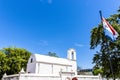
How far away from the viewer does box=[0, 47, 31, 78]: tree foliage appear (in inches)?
1904

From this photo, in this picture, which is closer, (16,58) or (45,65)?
(45,65)

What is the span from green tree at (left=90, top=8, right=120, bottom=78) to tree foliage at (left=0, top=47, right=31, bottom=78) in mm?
26662

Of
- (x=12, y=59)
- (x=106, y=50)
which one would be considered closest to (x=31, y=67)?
(x=12, y=59)

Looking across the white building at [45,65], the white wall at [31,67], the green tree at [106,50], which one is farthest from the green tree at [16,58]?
the green tree at [106,50]

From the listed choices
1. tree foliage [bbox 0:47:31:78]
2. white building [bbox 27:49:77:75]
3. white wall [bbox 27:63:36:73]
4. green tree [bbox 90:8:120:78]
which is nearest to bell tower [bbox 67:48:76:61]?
white building [bbox 27:49:77:75]

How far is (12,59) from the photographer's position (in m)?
50.5

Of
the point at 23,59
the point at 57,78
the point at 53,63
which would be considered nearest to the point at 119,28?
the point at 57,78

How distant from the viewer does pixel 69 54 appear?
52.1 m

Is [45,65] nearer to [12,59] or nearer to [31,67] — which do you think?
[31,67]

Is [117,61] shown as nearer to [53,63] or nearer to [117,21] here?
[117,21]

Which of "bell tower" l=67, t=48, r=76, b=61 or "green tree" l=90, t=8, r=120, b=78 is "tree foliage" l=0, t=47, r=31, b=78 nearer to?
"bell tower" l=67, t=48, r=76, b=61

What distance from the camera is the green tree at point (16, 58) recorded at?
49750 millimetres

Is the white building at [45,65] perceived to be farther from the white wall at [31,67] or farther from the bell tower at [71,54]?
the bell tower at [71,54]

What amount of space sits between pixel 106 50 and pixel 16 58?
30.7m
